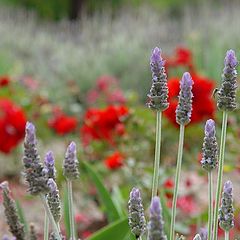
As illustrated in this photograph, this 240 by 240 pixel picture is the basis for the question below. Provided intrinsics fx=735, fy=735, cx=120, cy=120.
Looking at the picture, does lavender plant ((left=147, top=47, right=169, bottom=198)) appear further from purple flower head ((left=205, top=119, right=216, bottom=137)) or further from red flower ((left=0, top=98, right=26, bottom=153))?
red flower ((left=0, top=98, right=26, bottom=153))

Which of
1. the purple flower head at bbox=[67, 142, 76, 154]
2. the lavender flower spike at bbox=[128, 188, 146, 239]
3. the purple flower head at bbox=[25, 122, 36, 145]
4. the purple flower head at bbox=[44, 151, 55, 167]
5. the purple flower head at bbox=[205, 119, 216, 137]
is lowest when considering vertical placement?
the lavender flower spike at bbox=[128, 188, 146, 239]

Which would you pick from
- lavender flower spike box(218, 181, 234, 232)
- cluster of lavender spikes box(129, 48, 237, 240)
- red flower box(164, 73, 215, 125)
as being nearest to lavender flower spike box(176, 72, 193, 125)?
cluster of lavender spikes box(129, 48, 237, 240)

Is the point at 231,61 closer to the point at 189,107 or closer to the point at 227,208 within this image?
the point at 189,107

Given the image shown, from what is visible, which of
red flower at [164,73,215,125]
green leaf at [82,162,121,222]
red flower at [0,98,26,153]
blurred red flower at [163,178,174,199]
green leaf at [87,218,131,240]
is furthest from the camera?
red flower at [0,98,26,153]

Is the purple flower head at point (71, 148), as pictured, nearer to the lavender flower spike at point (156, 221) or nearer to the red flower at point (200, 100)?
the lavender flower spike at point (156, 221)

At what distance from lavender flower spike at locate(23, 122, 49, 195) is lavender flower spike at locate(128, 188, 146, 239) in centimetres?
19

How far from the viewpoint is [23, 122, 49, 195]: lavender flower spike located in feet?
4.13

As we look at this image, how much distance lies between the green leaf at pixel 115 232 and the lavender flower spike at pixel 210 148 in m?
0.50

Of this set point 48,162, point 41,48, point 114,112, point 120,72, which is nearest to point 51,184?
point 48,162

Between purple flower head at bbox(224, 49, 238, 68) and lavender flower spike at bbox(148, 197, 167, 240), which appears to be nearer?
lavender flower spike at bbox(148, 197, 167, 240)

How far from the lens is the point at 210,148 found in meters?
1.48

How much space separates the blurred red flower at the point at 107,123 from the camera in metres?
3.90

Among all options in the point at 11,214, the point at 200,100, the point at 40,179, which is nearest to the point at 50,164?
the point at 11,214

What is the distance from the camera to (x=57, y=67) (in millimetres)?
8828
